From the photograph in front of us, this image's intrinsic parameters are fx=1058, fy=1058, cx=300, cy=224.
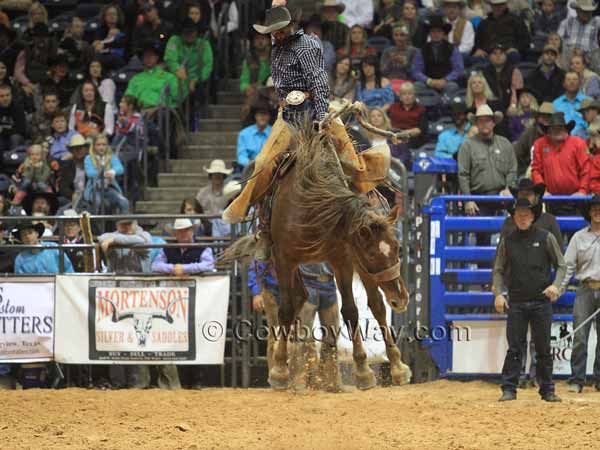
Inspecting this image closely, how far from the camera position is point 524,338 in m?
11.3

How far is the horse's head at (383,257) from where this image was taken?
8.18 m

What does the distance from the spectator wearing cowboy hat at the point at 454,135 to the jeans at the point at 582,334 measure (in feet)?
9.36

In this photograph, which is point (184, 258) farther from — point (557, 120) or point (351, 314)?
point (557, 120)

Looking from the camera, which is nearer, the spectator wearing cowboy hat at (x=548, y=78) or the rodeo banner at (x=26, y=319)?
the rodeo banner at (x=26, y=319)

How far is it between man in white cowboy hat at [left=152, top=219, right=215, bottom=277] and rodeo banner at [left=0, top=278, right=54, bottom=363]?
132cm

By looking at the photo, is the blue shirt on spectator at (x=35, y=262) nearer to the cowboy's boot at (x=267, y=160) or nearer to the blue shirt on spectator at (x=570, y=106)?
the cowboy's boot at (x=267, y=160)

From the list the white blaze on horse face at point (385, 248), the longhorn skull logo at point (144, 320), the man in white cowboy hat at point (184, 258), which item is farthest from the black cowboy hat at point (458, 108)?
the white blaze on horse face at point (385, 248)

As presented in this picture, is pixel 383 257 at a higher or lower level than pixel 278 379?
higher

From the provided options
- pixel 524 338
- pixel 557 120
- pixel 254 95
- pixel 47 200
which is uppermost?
pixel 254 95

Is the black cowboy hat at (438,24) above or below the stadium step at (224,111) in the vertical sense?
above

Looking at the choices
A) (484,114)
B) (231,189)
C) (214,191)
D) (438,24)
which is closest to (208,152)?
(214,191)

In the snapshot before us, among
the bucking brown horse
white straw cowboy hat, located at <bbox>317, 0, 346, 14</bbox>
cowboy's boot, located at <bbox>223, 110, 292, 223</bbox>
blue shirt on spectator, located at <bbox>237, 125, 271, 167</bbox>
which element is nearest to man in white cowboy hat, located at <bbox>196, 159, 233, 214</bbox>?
blue shirt on spectator, located at <bbox>237, 125, 271, 167</bbox>

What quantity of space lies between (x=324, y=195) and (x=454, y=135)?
19.2ft

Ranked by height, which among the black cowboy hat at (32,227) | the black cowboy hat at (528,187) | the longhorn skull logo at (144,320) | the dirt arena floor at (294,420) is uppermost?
the black cowboy hat at (528,187)
